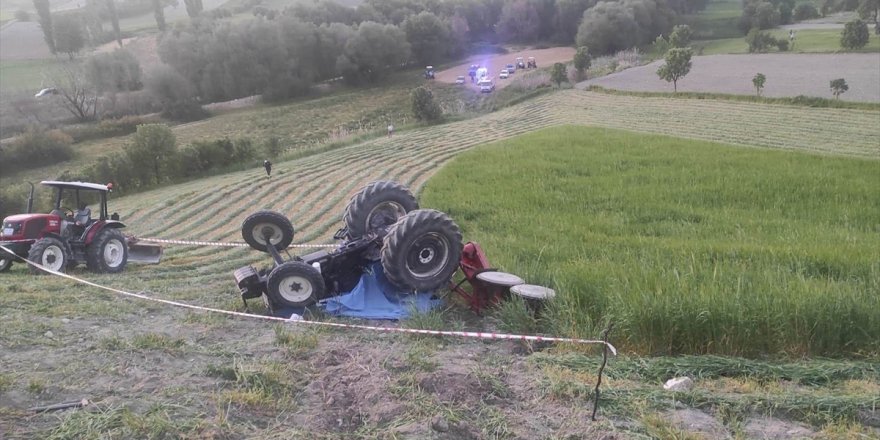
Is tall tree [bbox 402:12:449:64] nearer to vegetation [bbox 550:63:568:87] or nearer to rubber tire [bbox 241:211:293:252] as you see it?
vegetation [bbox 550:63:568:87]

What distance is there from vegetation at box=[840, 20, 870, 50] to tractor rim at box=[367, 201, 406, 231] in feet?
154

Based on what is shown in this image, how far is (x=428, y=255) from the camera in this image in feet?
18.6

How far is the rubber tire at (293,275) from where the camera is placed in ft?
17.7

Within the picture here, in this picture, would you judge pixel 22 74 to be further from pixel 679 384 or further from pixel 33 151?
pixel 679 384

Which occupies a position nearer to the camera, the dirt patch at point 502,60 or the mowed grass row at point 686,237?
the mowed grass row at point 686,237

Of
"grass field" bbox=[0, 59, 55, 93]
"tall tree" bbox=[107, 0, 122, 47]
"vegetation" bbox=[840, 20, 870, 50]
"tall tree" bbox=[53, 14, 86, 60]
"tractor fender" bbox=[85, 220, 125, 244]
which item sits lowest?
"tractor fender" bbox=[85, 220, 125, 244]

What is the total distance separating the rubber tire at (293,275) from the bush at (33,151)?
28.5 meters

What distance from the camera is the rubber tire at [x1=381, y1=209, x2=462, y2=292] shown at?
543 cm

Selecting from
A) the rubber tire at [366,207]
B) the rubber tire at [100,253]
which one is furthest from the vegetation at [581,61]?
the rubber tire at [100,253]

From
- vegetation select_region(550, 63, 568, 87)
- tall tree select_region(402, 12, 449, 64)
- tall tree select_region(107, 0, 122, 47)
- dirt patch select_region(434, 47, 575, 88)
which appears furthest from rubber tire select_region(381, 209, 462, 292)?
tall tree select_region(107, 0, 122, 47)

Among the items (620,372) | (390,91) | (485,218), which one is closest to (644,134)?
(485,218)

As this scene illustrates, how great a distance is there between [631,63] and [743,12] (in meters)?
24.8

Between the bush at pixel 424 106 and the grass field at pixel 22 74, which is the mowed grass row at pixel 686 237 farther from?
Answer: the grass field at pixel 22 74

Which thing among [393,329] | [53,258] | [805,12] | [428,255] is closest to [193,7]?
[53,258]
